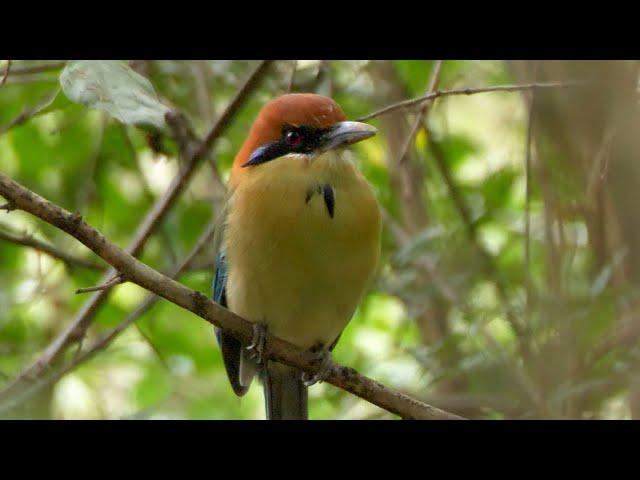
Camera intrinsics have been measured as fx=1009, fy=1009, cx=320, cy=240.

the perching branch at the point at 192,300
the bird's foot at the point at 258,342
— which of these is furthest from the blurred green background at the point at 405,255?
the perching branch at the point at 192,300

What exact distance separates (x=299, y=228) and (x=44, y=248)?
45.3 inches

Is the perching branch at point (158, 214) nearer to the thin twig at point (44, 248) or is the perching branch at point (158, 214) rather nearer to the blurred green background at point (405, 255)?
the blurred green background at point (405, 255)

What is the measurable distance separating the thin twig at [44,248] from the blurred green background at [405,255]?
3 centimetres

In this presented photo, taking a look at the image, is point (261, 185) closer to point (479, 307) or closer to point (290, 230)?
point (290, 230)

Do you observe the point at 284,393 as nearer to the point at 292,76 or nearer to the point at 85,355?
the point at 85,355

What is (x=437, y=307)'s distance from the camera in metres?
4.69

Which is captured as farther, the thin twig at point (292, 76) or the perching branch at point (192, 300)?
the thin twig at point (292, 76)

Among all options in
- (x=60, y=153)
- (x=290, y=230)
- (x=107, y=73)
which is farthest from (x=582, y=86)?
(x=60, y=153)

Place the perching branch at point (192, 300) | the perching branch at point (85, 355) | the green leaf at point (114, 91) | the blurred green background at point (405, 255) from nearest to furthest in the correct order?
the perching branch at point (192, 300), the green leaf at point (114, 91), the perching branch at point (85, 355), the blurred green background at point (405, 255)

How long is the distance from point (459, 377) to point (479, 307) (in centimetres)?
44

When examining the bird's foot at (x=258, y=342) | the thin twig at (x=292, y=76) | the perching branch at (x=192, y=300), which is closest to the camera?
the perching branch at (x=192, y=300)

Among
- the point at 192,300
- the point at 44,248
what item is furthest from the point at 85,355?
the point at 192,300

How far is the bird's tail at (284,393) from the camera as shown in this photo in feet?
12.1

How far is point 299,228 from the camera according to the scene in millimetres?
3100
